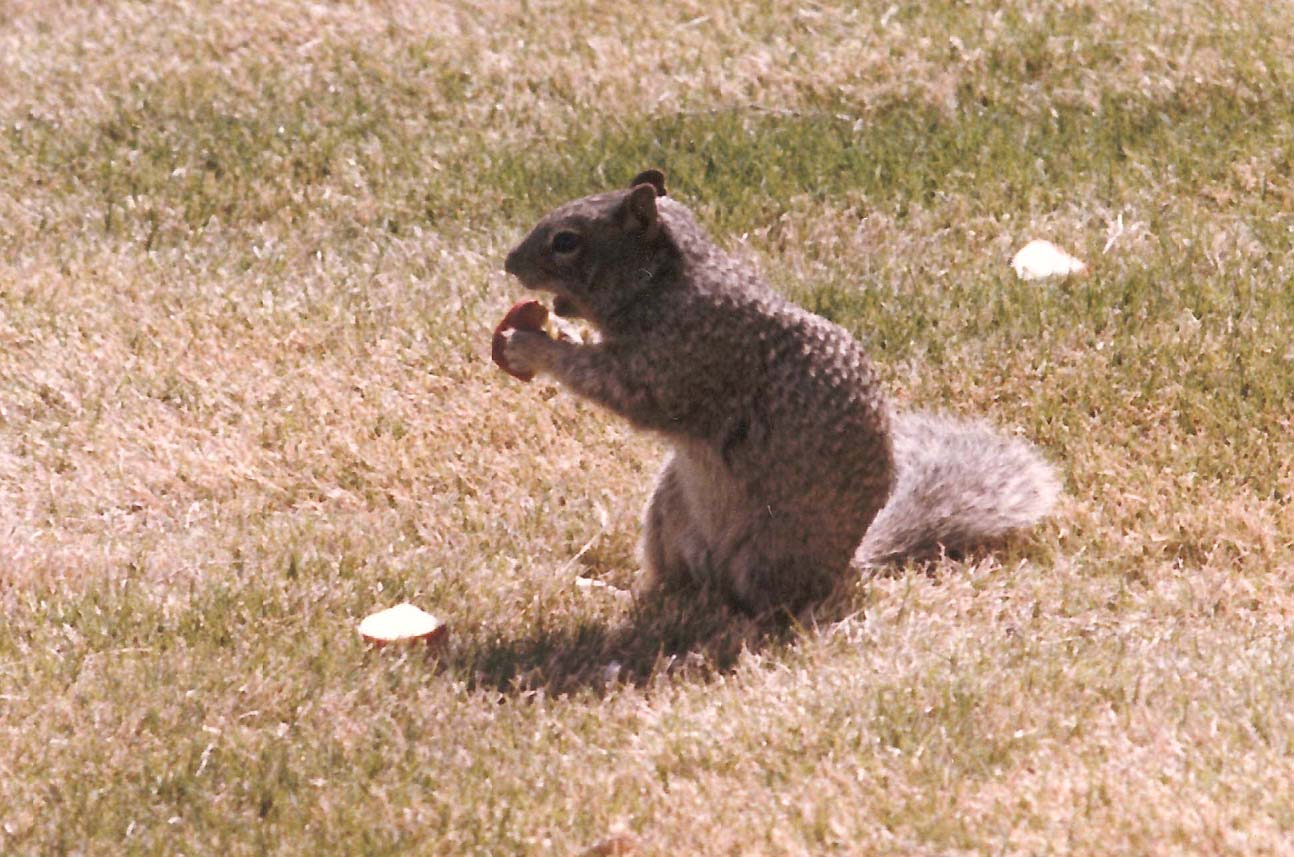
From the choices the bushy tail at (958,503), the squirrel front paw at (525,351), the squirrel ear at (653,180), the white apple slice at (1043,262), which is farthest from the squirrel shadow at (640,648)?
the white apple slice at (1043,262)

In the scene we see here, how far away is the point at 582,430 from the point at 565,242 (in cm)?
124

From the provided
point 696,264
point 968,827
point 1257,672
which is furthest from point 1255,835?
point 696,264

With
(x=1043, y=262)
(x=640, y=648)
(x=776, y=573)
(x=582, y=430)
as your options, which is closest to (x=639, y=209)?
(x=776, y=573)

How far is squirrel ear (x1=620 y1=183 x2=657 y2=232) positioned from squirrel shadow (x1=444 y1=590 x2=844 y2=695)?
940 mm

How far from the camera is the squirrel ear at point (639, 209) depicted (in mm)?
4602

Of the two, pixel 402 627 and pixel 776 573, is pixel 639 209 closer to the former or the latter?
pixel 776 573

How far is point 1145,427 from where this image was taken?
5668 millimetres

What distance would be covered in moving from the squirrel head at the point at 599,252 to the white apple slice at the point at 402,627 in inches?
32.9

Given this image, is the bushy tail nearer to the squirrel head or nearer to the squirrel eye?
the squirrel head

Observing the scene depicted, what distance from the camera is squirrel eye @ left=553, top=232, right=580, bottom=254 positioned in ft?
15.5

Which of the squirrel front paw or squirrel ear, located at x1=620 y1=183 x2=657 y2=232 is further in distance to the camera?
the squirrel front paw

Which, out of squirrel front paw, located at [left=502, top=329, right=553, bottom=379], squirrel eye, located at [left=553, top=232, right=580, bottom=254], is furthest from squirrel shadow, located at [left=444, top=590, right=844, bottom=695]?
squirrel eye, located at [left=553, top=232, right=580, bottom=254]

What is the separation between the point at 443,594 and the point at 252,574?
0.49 metres

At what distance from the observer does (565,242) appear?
187 inches
